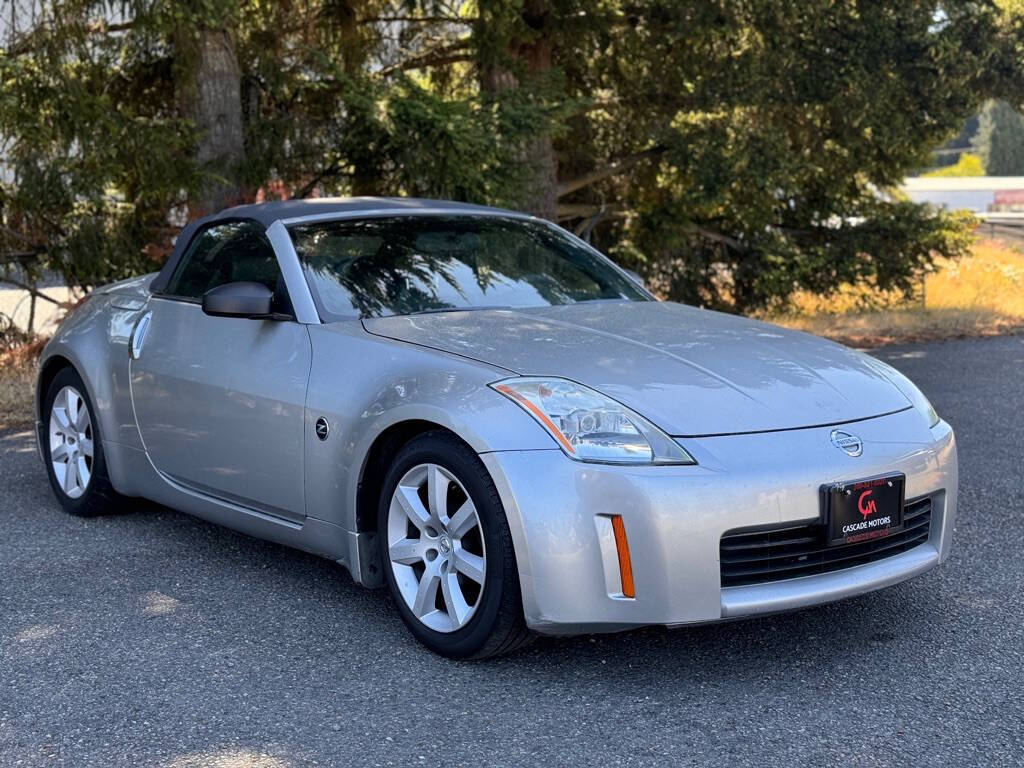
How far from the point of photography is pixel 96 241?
10.6 meters

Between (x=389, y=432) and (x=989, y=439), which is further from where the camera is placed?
(x=989, y=439)

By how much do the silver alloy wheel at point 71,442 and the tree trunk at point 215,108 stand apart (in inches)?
176

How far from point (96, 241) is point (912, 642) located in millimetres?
8102

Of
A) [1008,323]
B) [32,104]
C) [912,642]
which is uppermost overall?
[32,104]

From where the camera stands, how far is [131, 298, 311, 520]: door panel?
185 inches

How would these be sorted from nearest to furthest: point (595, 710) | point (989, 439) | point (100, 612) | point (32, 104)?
point (595, 710) → point (100, 612) → point (989, 439) → point (32, 104)

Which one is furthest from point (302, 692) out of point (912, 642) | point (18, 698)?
point (912, 642)

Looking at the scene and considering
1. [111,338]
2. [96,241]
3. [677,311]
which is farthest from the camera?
[96,241]

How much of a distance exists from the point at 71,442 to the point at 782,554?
146 inches

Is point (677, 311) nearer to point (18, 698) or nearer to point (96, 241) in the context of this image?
point (18, 698)

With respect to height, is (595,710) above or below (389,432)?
below

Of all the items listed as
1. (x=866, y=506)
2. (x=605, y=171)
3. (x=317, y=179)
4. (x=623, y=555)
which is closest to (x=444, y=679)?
(x=623, y=555)

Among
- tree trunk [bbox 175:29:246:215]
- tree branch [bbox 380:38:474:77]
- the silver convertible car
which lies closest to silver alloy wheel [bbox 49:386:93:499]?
the silver convertible car

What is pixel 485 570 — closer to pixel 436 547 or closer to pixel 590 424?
pixel 436 547
